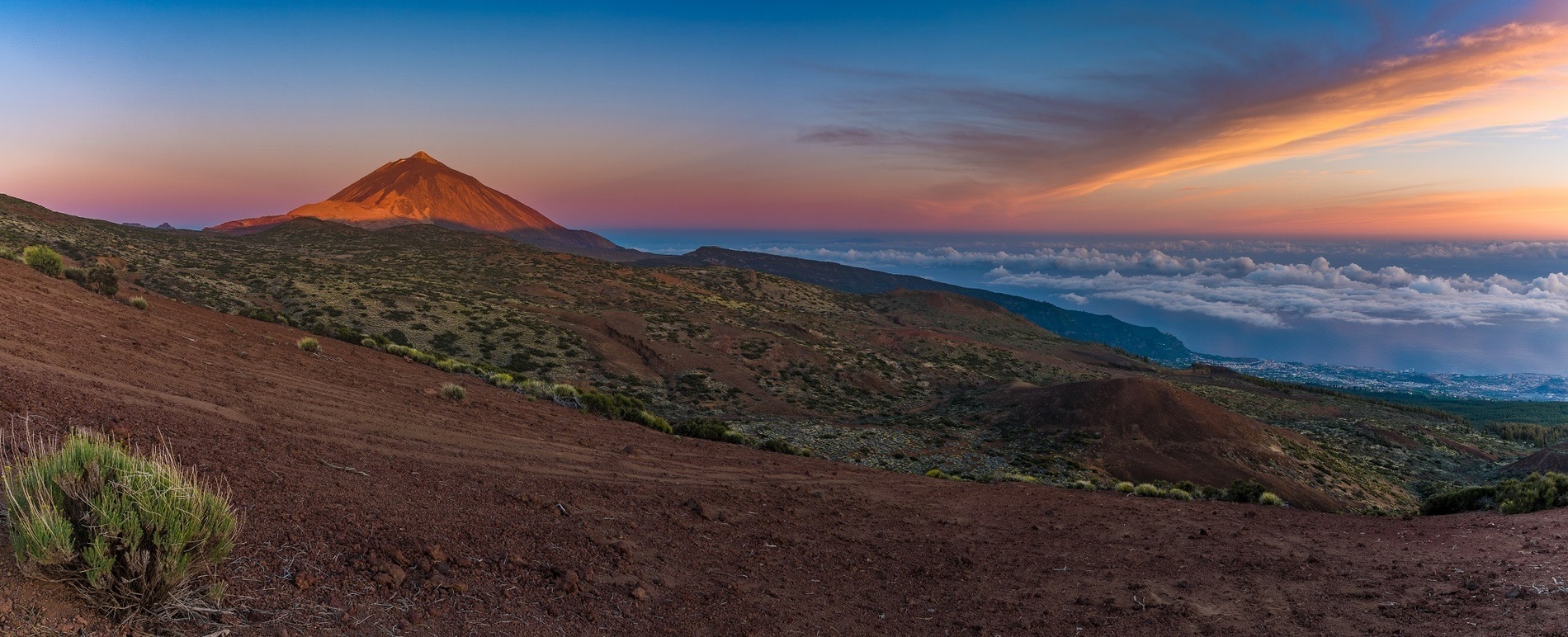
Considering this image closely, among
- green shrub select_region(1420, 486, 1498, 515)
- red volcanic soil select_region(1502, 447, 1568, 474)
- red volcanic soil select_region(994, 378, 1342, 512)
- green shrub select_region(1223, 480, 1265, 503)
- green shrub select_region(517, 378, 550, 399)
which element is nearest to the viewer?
green shrub select_region(1420, 486, 1498, 515)

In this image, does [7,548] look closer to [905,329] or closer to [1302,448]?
[1302,448]

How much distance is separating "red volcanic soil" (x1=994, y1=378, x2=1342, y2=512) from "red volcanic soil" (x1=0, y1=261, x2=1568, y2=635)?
680 inches

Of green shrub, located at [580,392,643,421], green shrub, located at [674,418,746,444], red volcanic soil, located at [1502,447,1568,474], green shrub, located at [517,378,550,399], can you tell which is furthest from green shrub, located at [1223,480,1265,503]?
red volcanic soil, located at [1502,447,1568,474]

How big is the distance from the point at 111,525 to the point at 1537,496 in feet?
68.5

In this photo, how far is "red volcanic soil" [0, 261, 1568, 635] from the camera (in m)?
6.29

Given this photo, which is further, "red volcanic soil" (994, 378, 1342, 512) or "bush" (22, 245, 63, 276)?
"red volcanic soil" (994, 378, 1342, 512)

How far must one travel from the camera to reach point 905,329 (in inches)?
3083

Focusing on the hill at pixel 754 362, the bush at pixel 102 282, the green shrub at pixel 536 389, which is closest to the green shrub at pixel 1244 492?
the hill at pixel 754 362

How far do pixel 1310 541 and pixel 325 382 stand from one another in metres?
19.8

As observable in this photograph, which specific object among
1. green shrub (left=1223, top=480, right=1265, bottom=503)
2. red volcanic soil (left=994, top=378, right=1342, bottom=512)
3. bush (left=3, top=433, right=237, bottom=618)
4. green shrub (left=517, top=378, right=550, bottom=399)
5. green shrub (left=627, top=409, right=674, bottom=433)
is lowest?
red volcanic soil (left=994, top=378, right=1342, bottom=512)

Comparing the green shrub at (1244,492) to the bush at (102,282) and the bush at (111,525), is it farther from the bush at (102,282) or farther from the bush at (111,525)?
the bush at (102,282)

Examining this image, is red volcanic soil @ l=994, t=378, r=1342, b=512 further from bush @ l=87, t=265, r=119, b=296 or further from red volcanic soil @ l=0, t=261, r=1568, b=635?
bush @ l=87, t=265, r=119, b=296

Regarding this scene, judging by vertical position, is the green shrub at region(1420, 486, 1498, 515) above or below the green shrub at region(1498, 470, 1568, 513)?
below

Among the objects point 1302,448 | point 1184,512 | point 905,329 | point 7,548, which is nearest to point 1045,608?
point 1184,512
